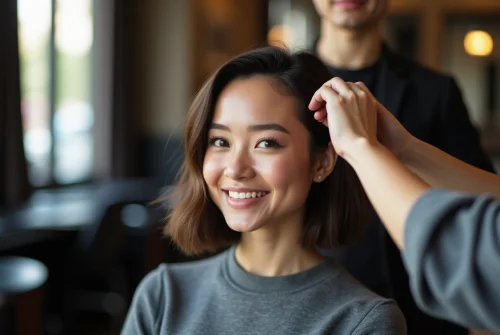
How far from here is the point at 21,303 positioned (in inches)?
110

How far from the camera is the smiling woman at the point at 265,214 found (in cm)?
152

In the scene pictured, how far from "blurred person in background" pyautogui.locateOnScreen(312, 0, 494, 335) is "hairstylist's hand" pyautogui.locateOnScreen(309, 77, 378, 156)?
0.73 metres

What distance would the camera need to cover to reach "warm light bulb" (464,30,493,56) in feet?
23.1

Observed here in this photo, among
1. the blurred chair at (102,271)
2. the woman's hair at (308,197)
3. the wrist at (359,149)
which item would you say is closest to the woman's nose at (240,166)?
the woman's hair at (308,197)

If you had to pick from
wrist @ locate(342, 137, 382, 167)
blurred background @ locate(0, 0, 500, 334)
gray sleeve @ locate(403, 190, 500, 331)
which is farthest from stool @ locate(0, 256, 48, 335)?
gray sleeve @ locate(403, 190, 500, 331)

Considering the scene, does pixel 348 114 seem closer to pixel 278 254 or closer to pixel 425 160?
pixel 425 160

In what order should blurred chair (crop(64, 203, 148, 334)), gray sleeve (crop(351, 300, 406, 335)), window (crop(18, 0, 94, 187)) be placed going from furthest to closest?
window (crop(18, 0, 94, 187)), blurred chair (crop(64, 203, 148, 334)), gray sleeve (crop(351, 300, 406, 335))

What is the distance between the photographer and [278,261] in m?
1.62

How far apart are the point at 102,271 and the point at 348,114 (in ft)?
13.2

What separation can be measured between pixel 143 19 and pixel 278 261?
16.8 feet

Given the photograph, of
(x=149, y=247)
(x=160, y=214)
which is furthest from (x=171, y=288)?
(x=160, y=214)

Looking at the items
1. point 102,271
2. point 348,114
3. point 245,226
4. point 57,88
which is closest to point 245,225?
point 245,226

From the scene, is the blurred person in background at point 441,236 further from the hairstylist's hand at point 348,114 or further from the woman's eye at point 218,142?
the woman's eye at point 218,142

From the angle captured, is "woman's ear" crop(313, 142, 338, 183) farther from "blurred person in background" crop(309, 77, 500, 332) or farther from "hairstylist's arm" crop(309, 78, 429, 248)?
"blurred person in background" crop(309, 77, 500, 332)
